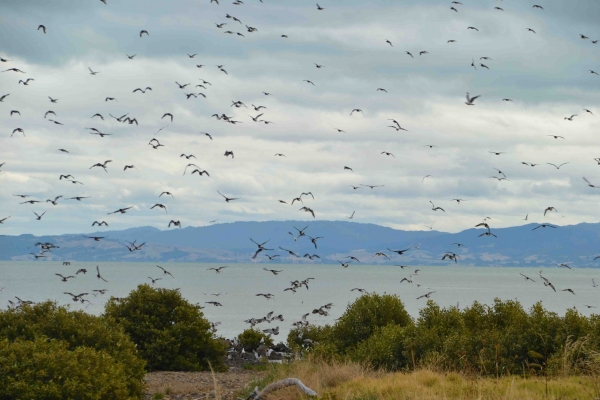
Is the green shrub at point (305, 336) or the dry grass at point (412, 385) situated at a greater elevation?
the green shrub at point (305, 336)

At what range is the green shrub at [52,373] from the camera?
14.3 m

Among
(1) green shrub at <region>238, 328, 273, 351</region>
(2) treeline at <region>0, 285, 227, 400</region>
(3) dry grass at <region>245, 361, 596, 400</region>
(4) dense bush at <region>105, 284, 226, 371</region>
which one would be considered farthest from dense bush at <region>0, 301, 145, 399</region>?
(1) green shrub at <region>238, 328, 273, 351</region>

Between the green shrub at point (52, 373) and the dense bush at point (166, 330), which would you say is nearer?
the green shrub at point (52, 373)

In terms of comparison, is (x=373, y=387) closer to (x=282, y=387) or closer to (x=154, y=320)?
(x=282, y=387)

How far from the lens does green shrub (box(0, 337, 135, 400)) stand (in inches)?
564

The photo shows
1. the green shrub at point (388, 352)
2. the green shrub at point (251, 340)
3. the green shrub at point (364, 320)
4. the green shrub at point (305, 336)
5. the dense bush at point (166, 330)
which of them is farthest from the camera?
the green shrub at point (251, 340)

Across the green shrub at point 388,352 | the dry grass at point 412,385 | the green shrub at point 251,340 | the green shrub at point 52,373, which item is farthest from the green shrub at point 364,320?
the green shrub at point 52,373

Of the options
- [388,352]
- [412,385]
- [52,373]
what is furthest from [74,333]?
[388,352]

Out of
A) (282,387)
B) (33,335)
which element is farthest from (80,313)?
(282,387)

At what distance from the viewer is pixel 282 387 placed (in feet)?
54.7

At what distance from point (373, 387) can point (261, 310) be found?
2865 inches

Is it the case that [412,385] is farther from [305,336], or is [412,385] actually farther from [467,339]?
[305,336]

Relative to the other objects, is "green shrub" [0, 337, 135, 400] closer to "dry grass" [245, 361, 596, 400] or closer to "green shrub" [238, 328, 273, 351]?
"dry grass" [245, 361, 596, 400]

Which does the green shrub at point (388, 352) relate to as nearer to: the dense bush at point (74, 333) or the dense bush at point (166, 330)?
the dense bush at point (166, 330)
